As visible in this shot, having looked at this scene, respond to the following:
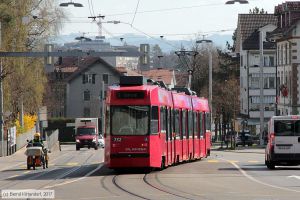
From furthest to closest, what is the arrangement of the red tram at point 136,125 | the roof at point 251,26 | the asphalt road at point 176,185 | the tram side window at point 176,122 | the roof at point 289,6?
the roof at point 251,26 → the roof at point 289,6 → the tram side window at point 176,122 → the red tram at point 136,125 → the asphalt road at point 176,185

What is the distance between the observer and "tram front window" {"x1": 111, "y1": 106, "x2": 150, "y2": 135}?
105ft

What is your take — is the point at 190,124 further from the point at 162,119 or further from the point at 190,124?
the point at 162,119

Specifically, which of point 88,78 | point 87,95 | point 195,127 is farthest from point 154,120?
point 87,95

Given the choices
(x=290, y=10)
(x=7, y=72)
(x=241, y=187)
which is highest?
(x=290, y=10)

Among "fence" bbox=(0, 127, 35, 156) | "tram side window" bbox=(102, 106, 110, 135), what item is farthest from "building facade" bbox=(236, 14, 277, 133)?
"tram side window" bbox=(102, 106, 110, 135)

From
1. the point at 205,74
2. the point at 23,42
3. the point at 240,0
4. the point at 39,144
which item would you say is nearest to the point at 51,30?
the point at 23,42

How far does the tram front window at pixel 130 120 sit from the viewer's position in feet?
105

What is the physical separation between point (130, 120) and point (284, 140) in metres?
6.38

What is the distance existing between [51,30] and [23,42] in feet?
16.1

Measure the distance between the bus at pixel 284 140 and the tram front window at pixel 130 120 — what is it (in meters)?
5.61

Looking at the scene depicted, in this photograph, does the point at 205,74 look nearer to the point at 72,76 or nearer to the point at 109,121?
the point at 72,76

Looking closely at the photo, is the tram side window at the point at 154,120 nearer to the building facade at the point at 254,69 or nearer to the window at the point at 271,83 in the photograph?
the building facade at the point at 254,69

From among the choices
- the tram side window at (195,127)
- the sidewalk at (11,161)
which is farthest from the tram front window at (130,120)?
the sidewalk at (11,161)

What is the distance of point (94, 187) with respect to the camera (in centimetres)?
2541
